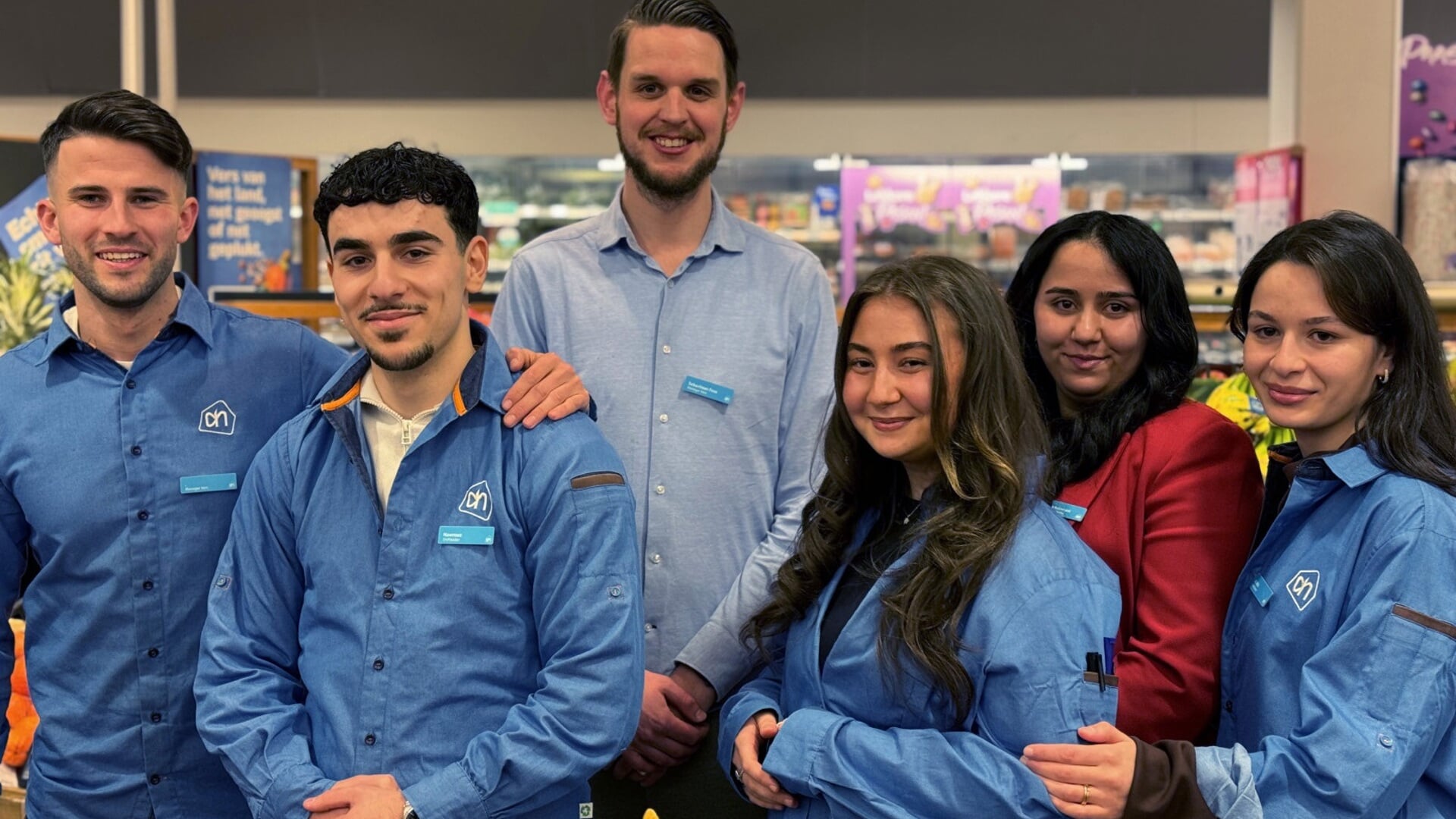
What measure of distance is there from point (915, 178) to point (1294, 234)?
710cm

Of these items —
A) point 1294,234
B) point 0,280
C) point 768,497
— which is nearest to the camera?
point 1294,234

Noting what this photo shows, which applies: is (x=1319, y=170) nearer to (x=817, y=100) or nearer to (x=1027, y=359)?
(x=1027, y=359)

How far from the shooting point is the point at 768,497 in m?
2.43

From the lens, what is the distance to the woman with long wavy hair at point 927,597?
5.38 ft

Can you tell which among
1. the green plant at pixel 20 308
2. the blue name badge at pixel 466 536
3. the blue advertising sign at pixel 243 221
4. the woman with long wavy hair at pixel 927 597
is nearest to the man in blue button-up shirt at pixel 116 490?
the blue name badge at pixel 466 536

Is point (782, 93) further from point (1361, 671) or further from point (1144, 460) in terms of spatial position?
point (1361, 671)

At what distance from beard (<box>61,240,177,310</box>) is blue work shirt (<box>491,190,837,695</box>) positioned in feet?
2.04

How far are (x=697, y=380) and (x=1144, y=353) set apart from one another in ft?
2.61

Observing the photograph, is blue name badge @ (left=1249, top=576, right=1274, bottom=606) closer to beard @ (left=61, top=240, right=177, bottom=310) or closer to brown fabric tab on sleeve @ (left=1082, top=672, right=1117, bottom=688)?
brown fabric tab on sleeve @ (left=1082, top=672, right=1117, bottom=688)

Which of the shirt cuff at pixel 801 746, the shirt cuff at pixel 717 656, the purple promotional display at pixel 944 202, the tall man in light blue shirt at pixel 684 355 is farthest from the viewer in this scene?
the purple promotional display at pixel 944 202

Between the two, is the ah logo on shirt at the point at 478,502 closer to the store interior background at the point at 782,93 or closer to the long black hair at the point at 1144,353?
the long black hair at the point at 1144,353

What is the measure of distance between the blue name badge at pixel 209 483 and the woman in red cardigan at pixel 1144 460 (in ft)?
4.41

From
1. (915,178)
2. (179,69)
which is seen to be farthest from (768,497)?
(179,69)

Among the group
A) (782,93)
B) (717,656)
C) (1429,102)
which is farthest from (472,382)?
(782,93)
